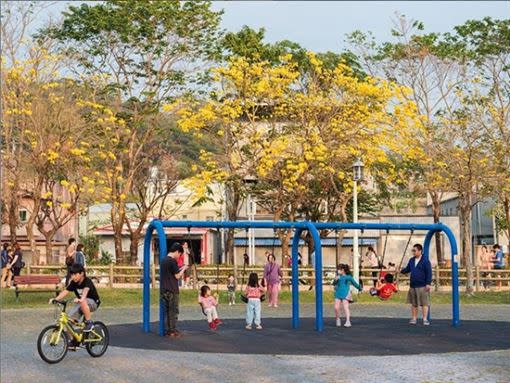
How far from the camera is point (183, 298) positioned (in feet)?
114

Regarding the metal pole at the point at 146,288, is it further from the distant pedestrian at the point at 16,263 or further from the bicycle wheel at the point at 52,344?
the distant pedestrian at the point at 16,263

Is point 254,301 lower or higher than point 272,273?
lower

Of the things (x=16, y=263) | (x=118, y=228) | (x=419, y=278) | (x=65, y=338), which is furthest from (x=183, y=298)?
(x=65, y=338)

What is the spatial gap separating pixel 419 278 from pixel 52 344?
1028cm

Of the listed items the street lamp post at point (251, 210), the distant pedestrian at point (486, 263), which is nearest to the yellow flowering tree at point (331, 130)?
the street lamp post at point (251, 210)

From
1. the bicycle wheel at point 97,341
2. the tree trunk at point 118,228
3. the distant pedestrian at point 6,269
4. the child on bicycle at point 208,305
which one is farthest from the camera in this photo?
the tree trunk at point 118,228

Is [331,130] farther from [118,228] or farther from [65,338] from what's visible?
[65,338]

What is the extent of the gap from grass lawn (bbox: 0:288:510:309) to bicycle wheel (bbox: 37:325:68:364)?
54.4 feet

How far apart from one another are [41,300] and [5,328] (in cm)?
1095

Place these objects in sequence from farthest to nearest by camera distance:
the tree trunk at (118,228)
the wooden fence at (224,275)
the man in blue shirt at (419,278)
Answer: the tree trunk at (118,228) < the wooden fence at (224,275) < the man in blue shirt at (419,278)

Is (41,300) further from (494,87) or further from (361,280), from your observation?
(494,87)

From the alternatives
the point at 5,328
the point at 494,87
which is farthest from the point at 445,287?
the point at 5,328

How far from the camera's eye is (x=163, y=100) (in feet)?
150

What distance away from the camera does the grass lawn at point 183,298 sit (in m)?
33.0
